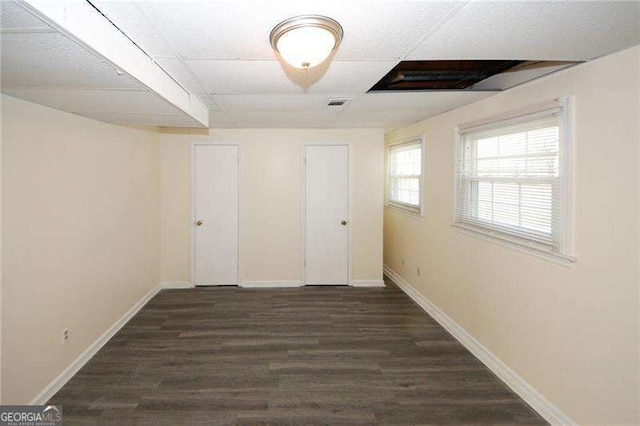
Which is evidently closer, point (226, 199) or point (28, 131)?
point (28, 131)

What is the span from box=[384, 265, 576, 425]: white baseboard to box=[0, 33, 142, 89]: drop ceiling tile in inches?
129

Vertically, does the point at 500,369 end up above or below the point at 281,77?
below

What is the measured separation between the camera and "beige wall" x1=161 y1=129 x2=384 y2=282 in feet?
16.6

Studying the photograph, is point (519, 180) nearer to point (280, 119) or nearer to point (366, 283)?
point (280, 119)

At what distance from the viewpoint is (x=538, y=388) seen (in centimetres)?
245

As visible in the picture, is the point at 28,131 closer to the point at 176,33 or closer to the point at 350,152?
the point at 176,33

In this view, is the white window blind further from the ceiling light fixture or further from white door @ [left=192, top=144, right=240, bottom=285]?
white door @ [left=192, top=144, right=240, bottom=285]

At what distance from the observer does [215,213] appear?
16.8ft

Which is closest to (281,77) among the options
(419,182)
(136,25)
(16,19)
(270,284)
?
(136,25)

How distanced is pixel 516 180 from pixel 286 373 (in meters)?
2.40

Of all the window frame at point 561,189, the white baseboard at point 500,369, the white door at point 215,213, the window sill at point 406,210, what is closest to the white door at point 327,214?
the window sill at point 406,210

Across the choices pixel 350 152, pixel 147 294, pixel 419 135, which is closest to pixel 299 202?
pixel 350 152

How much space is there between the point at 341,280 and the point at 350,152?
1927mm

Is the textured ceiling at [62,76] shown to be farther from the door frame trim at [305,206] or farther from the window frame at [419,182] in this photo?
the window frame at [419,182]
